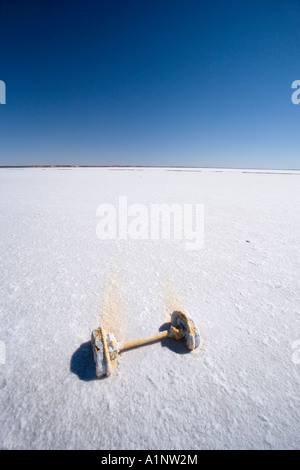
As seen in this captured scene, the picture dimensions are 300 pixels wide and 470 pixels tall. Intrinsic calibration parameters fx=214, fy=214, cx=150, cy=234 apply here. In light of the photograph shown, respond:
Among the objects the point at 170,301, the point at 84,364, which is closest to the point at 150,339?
the point at 84,364

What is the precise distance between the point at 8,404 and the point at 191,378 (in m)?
1.05

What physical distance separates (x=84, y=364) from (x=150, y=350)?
0.45 metres

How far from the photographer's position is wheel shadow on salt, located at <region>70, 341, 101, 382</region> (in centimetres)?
133

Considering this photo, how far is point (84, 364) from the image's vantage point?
1401 millimetres

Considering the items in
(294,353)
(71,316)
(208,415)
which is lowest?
(208,415)

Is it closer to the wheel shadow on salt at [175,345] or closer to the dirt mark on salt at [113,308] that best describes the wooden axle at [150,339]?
the wheel shadow on salt at [175,345]

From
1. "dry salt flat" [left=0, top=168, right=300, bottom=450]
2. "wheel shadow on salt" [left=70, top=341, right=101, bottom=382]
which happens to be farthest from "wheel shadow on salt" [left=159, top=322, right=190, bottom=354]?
"wheel shadow on salt" [left=70, top=341, right=101, bottom=382]

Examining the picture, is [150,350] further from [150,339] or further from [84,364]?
[84,364]

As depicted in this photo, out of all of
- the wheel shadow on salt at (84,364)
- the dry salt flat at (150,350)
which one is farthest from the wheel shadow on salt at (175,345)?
the wheel shadow on salt at (84,364)

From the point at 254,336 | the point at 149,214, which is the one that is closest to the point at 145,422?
the point at 254,336
